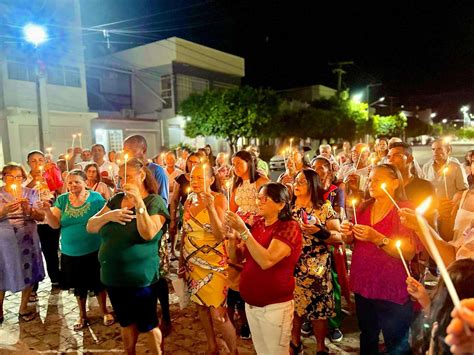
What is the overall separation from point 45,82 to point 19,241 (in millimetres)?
16802

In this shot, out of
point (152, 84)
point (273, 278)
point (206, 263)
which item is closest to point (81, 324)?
point (206, 263)

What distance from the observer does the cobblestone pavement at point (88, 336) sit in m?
4.05

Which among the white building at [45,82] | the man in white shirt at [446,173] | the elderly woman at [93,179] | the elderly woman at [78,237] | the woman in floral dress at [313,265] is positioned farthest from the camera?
the white building at [45,82]

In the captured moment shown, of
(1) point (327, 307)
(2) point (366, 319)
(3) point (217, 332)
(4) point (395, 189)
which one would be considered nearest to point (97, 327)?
(3) point (217, 332)

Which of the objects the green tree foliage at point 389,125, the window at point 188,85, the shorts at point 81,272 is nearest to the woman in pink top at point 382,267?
the shorts at point 81,272

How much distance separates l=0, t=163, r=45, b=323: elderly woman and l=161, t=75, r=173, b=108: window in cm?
2251

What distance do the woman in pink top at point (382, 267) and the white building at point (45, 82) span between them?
1543cm

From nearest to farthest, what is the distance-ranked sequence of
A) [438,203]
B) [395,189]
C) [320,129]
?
[395,189] → [438,203] → [320,129]

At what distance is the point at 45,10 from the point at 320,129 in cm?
2219

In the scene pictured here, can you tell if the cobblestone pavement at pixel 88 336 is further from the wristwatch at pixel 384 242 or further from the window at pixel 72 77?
the window at pixel 72 77

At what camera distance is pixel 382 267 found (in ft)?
10.1

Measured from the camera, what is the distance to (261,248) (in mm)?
2721

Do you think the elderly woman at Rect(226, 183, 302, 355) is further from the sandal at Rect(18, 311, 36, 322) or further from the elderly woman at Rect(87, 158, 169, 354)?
the sandal at Rect(18, 311, 36, 322)

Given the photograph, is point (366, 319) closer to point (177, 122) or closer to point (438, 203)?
point (438, 203)
